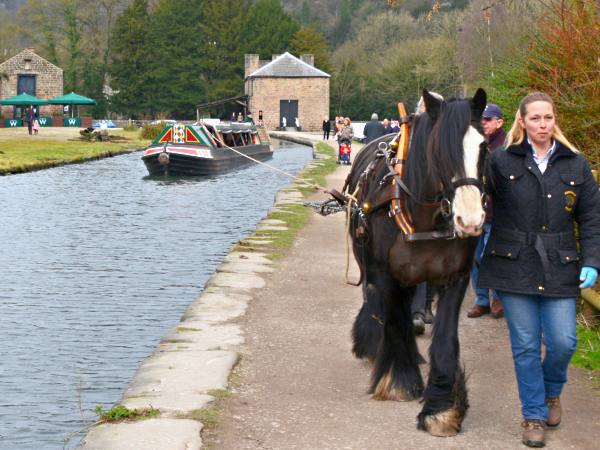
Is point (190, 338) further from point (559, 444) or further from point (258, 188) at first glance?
point (258, 188)

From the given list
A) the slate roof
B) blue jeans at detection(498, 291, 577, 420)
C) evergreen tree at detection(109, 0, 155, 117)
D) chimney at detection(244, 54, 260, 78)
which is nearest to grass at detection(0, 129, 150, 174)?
blue jeans at detection(498, 291, 577, 420)

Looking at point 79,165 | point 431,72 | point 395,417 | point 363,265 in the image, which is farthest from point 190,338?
point 431,72

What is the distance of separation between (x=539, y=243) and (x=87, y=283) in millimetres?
7591

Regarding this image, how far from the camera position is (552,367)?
5.90 metres

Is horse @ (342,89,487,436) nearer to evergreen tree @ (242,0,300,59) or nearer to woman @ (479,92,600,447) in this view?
woman @ (479,92,600,447)

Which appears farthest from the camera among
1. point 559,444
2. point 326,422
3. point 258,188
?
point 258,188

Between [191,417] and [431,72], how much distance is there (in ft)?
235

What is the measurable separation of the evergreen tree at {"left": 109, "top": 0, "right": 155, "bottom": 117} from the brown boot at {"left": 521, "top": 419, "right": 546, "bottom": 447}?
84537 millimetres

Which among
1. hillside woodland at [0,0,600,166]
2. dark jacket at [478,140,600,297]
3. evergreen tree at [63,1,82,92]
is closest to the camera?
dark jacket at [478,140,600,297]

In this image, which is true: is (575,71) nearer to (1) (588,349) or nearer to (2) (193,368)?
(1) (588,349)

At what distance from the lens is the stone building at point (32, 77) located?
86.8 meters

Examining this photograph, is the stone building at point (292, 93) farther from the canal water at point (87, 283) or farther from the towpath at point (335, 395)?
the towpath at point (335, 395)

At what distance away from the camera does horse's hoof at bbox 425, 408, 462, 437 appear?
593 cm

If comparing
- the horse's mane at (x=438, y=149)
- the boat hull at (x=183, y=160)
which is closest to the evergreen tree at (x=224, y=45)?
the boat hull at (x=183, y=160)
